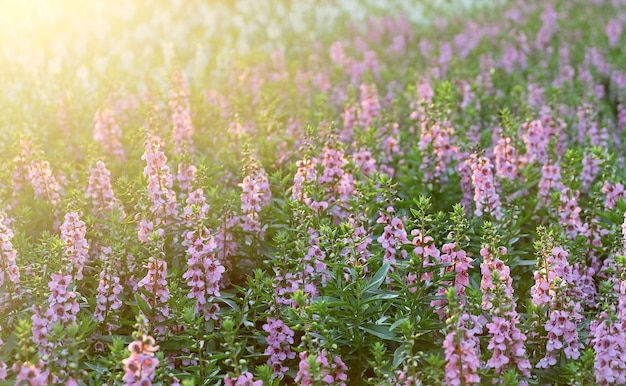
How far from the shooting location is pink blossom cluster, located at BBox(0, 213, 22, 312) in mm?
5684

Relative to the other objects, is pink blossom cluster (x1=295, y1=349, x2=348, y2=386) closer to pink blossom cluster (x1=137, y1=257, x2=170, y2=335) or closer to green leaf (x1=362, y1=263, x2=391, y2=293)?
green leaf (x1=362, y1=263, x2=391, y2=293)

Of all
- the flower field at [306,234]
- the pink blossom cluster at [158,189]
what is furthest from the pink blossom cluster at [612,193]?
the pink blossom cluster at [158,189]

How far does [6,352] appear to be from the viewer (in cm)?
550

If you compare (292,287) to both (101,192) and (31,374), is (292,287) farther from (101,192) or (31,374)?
(101,192)

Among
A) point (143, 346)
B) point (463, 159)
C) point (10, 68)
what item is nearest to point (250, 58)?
point (10, 68)

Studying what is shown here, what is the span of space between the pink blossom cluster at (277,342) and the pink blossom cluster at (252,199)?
1393mm

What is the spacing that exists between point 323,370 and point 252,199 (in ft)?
7.34

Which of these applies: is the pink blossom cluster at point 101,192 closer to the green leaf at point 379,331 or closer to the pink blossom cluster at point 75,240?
the pink blossom cluster at point 75,240

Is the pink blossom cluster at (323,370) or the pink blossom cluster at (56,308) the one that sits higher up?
the pink blossom cluster at (56,308)

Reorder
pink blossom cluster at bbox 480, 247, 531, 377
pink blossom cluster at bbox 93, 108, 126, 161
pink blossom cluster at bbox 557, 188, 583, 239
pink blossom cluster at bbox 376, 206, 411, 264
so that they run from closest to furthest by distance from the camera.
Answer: pink blossom cluster at bbox 480, 247, 531, 377
pink blossom cluster at bbox 376, 206, 411, 264
pink blossom cluster at bbox 557, 188, 583, 239
pink blossom cluster at bbox 93, 108, 126, 161

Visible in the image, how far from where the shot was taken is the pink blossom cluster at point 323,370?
4.89 meters

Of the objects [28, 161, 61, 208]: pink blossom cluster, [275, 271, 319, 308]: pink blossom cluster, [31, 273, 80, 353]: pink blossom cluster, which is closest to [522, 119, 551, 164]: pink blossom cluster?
[275, 271, 319, 308]: pink blossom cluster

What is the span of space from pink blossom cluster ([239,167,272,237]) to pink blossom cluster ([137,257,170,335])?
132 centimetres

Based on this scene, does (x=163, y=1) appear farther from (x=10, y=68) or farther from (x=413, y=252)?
(x=413, y=252)
